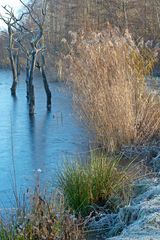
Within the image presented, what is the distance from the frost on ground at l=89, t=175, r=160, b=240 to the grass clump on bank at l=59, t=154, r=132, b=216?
21 cm

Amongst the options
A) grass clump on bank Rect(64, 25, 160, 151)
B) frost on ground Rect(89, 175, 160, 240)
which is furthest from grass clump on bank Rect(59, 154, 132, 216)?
grass clump on bank Rect(64, 25, 160, 151)

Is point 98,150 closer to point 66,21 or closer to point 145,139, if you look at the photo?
point 145,139

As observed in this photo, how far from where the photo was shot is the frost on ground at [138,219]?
4379mm

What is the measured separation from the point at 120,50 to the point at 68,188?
4.12 meters

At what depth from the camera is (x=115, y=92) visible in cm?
920

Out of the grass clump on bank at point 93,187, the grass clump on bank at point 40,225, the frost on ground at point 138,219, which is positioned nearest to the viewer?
the grass clump on bank at point 40,225

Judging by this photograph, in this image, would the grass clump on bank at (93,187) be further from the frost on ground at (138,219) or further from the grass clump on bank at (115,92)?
the grass clump on bank at (115,92)

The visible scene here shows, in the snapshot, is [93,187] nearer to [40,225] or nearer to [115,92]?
[40,225]

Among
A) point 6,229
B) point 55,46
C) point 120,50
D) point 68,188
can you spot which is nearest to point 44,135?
point 120,50

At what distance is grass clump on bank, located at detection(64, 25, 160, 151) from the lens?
923 centimetres

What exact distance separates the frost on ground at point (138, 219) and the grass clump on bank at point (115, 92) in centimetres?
307

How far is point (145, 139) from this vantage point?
950 centimetres

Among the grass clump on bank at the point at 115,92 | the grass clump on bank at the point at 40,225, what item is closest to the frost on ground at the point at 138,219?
the grass clump on bank at the point at 40,225

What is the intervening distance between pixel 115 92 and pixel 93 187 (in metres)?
3.49
